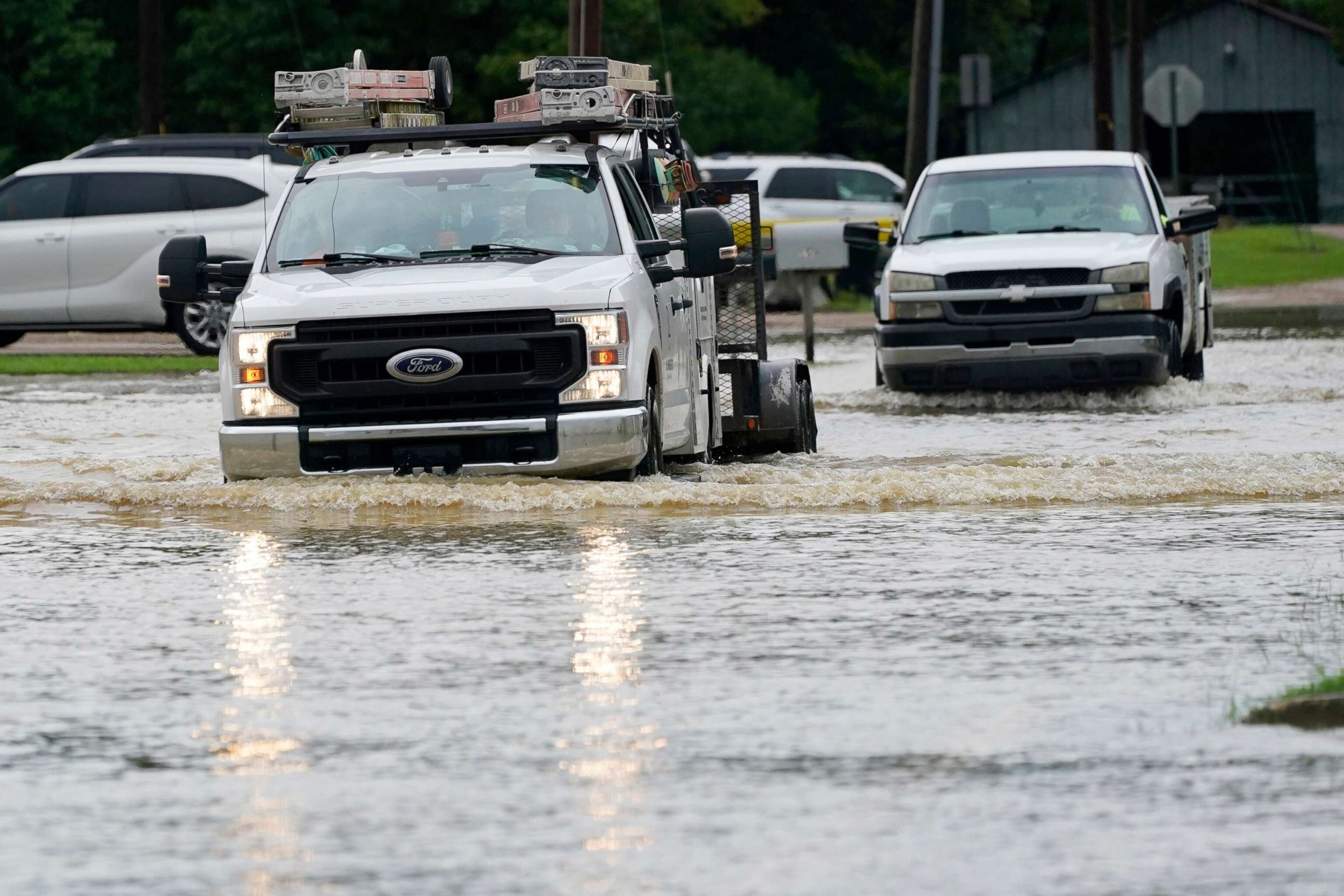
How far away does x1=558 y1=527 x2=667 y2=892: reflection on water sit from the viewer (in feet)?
20.2

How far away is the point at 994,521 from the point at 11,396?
37.1 ft

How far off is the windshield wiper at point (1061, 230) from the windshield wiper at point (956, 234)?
0.19 m

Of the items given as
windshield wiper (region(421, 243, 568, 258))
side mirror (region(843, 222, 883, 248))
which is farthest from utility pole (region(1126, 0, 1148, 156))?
windshield wiper (region(421, 243, 568, 258))

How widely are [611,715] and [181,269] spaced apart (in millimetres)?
6655

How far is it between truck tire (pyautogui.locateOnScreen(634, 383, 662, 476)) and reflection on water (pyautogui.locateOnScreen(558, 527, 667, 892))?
2.20m

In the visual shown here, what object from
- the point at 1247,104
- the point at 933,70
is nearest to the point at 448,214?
the point at 933,70

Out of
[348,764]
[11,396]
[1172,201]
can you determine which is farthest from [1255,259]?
[348,764]

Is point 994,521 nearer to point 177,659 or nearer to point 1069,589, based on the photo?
point 1069,589

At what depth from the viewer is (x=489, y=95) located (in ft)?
167

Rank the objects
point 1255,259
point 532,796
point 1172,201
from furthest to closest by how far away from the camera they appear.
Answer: point 1255,259 < point 1172,201 < point 532,796

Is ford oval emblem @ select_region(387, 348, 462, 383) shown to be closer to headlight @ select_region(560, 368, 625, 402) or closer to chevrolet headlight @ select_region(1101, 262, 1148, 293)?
headlight @ select_region(560, 368, 625, 402)

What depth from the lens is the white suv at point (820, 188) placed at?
3581 cm

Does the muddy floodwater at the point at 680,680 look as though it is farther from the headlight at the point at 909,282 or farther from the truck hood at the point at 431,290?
the headlight at the point at 909,282

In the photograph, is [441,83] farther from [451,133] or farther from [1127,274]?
[1127,274]
